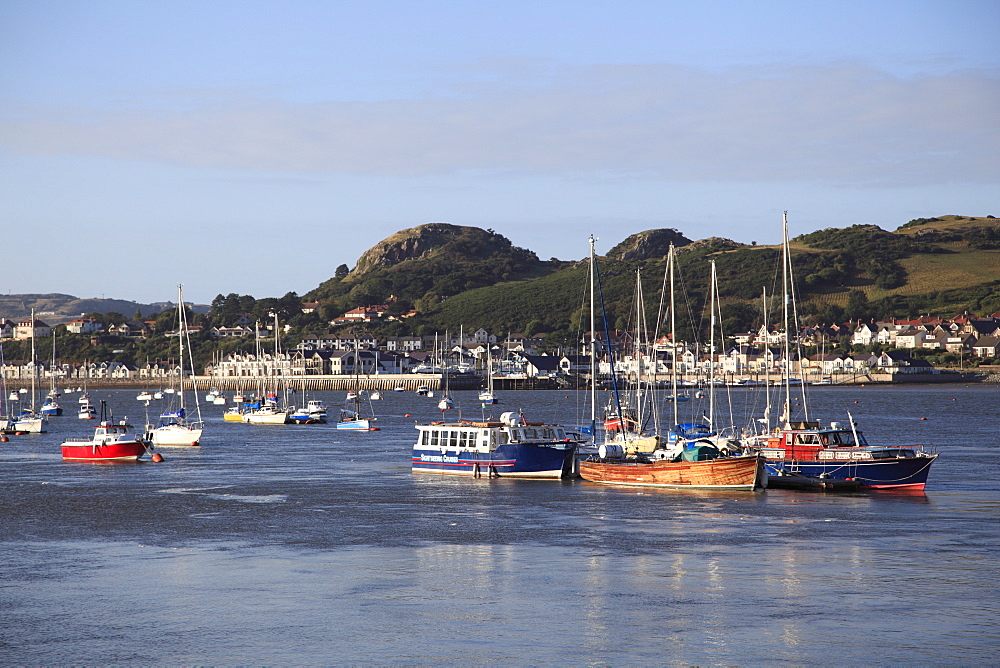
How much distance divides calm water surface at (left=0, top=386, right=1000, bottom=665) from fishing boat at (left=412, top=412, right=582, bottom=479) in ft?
3.50

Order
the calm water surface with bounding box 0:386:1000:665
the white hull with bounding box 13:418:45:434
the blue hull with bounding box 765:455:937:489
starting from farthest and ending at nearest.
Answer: the white hull with bounding box 13:418:45:434
the blue hull with bounding box 765:455:937:489
the calm water surface with bounding box 0:386:1000:665

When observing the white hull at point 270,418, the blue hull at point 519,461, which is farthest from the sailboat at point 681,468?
the white hull at point 270,418

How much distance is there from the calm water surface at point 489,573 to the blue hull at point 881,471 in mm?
924

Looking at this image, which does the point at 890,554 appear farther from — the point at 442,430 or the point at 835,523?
the point at 442,430

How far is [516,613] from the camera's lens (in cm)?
2586

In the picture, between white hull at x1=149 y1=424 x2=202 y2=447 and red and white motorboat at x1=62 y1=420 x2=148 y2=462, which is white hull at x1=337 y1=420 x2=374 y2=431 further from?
red and white motorboat at x1=62 y1=420 x2=148 y2=462

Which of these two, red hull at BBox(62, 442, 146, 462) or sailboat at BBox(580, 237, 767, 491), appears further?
red hull at BBox(62, 442, 146, 462)

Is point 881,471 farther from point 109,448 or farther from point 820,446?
point 109,448

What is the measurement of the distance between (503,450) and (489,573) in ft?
75.0

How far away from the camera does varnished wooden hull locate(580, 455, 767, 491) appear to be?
4741 cm

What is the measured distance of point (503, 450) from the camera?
53438 millimetres

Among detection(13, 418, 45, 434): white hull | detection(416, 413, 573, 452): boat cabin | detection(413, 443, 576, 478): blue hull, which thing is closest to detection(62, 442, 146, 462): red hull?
detection(416, 413, 573, 452): boat cabin

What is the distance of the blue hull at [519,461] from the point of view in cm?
5294

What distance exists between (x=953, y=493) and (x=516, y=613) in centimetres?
2805
